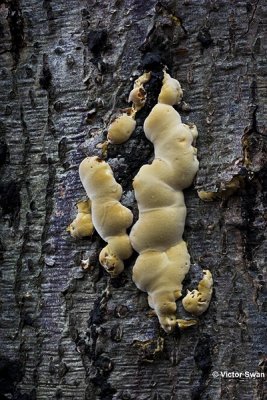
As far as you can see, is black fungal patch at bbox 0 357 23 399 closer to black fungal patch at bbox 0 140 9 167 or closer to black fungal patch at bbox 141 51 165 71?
black fungal patch at bbox 0 140 9 167

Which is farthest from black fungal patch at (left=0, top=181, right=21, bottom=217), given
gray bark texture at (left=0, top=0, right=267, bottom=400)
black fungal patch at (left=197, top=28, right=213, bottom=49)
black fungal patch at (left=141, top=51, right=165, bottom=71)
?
black fungal patch at (left=197, top=28, right=213, bottom=49)

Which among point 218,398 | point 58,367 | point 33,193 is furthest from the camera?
point 33,193

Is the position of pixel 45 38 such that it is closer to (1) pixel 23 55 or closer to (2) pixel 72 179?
(1) pixel 23 55

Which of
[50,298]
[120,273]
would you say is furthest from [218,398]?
[50,298]

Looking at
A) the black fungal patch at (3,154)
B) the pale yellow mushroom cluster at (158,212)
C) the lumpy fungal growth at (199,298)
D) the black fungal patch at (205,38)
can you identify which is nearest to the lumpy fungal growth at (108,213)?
the pale yellow mushroom cluster at (158,212)

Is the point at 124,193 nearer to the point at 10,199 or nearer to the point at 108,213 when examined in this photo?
the point at 108,213

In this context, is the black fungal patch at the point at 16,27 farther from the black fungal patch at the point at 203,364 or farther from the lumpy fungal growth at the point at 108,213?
the black fungal patch at the point at 203,364
